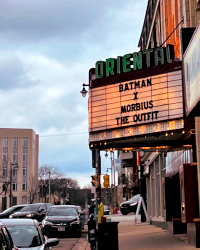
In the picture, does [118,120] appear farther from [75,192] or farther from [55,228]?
[75,192]

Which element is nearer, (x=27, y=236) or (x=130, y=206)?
(x=27, y=236)

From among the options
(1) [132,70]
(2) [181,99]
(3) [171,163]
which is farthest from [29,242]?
(3) [171,163]

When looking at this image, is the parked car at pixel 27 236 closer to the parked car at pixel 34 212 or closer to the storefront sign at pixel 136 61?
the storefront sign at pixel 136 61

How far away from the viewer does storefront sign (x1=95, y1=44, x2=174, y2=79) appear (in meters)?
13.9

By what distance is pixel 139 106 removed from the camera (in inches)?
550

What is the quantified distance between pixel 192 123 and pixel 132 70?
270 centimetres

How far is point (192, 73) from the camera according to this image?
1099 centimetres

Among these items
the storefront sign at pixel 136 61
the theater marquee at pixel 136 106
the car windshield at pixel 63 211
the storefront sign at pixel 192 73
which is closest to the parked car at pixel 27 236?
the storefront sign at pixel 192 73

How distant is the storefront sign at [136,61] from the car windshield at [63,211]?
9.44m

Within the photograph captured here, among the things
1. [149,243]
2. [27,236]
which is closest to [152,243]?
[149,243]

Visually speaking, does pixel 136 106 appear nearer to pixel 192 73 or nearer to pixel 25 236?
pixel 192 73

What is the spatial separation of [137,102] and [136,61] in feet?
4.14

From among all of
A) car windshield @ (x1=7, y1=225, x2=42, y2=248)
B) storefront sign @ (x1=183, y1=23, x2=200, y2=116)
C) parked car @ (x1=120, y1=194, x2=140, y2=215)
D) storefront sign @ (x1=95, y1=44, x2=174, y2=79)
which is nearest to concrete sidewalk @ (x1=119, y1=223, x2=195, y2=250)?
storefront sign @ (x1=183, y1=23, x2=200, y2=116)

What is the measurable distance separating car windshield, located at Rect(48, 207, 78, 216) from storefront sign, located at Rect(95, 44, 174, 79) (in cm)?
944
